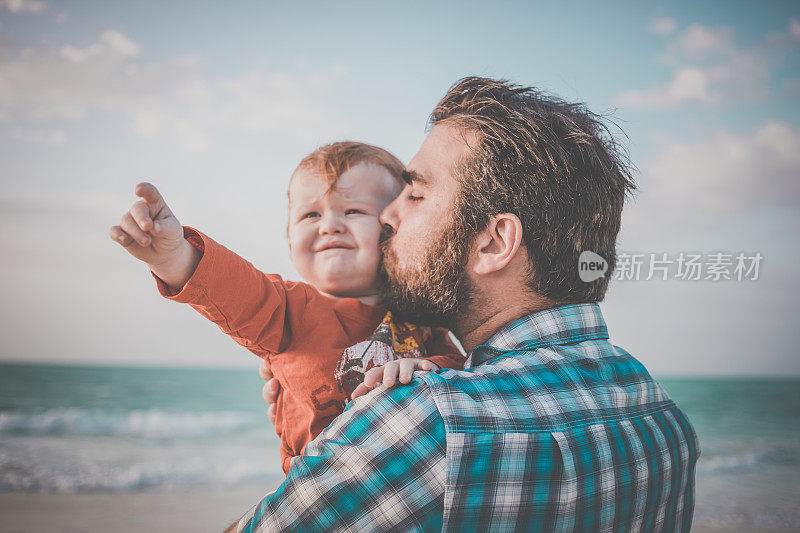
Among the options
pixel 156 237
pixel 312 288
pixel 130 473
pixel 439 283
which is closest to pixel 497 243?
pixel 439 283

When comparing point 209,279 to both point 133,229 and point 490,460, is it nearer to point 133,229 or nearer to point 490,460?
point 133,229

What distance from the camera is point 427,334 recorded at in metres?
2.06

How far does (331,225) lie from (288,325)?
1.35 ft

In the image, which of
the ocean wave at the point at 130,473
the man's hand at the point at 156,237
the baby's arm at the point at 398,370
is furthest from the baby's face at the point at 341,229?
the ocean wave at the point at 130,473

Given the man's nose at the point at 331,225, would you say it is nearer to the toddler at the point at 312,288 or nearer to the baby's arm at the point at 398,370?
the toddler at the point at 312,288

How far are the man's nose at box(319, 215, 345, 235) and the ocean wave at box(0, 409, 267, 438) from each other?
900 cm

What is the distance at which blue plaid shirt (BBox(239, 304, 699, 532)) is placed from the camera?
1.10 m

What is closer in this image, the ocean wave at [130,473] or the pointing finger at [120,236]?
the pointing finger at [120,236]

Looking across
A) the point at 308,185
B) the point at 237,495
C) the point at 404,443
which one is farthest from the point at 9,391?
the point at 404,443

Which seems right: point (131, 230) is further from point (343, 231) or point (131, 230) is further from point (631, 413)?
point (631, 413)

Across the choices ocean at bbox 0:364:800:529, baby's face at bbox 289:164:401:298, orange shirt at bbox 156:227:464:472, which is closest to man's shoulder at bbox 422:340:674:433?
orange shirt at bbox 156:227:464:472

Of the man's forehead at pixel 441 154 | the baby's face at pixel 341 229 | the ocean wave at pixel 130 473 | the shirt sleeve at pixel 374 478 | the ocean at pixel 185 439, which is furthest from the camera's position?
the ocean at pixel 185 439

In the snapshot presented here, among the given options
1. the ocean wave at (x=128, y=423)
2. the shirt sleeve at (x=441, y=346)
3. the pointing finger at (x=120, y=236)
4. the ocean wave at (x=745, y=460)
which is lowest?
the ocean wave at (x=128, y=423)

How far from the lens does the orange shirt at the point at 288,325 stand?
153 cm
